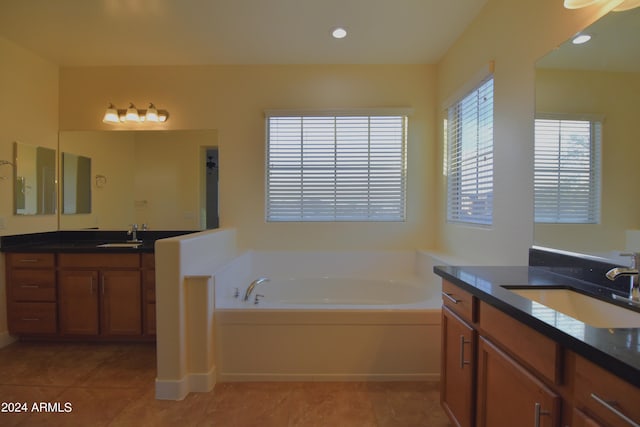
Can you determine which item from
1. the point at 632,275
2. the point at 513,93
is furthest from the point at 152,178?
the point at 632,275

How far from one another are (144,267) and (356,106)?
249cm

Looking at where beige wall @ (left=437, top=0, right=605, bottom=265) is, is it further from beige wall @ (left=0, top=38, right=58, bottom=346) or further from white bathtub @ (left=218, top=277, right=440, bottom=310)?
beige wall @ (left=0, top=38, right=58, bottom=346)

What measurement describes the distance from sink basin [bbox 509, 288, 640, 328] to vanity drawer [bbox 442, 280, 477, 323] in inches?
6.9

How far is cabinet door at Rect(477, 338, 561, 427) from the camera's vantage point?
2.96 ft

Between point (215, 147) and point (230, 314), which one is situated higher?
point (215, 147)

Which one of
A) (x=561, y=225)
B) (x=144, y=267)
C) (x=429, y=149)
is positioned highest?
(x=429, y=149)

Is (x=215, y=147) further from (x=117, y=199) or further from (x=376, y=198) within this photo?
(x=376, y=198)

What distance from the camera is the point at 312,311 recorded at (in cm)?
208

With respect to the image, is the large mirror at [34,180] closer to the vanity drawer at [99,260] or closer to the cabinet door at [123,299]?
the vanity drawer at [99,260]

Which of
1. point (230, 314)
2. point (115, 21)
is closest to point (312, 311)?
point (230, 314)

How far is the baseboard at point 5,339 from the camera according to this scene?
2.61 m

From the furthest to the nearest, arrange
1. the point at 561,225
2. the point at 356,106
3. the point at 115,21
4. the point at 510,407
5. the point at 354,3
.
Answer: the point at 356,106 → the point at 115,21 → the point at 354,3 → the point at 561,225 → the point at 510,407

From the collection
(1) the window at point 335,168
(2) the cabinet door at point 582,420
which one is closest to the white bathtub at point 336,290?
(1) the window at point 335,168

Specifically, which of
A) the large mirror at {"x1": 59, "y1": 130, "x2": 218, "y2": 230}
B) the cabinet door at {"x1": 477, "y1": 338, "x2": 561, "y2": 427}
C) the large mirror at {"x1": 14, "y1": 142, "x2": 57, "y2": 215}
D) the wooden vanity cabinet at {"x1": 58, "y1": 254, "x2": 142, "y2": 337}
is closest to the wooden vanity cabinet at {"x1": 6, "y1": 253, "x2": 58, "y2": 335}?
the wooden vanity cabinet at {"x1": 58, "y1": 254, "x2": 142, "y2": 337}
